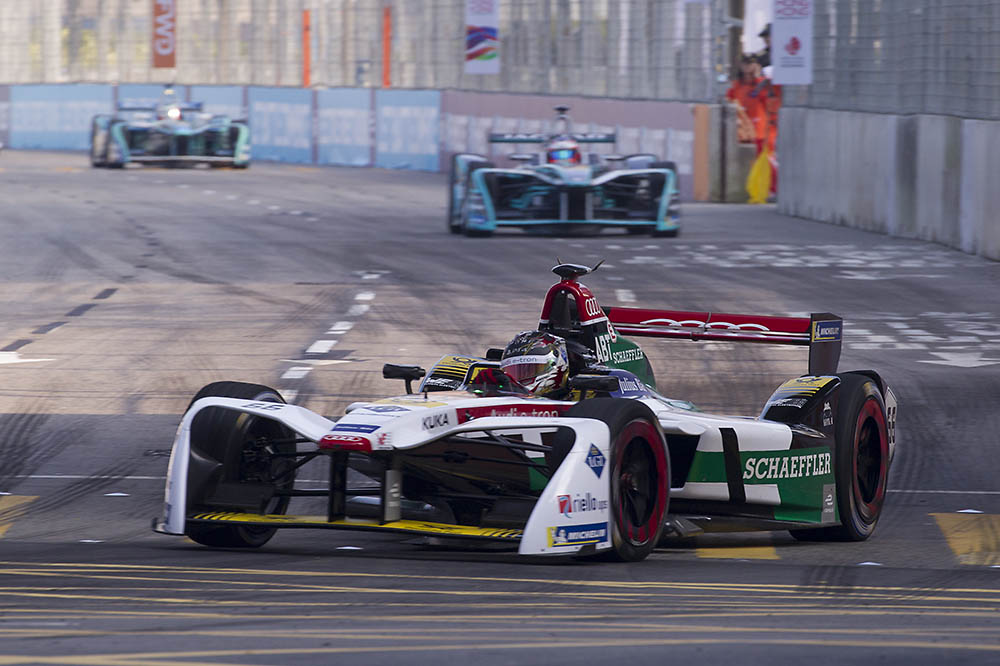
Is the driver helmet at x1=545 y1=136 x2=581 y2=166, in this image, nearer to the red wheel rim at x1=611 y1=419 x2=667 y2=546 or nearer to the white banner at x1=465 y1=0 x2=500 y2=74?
the white banner at x1=465 y1=0 x2=500 y2=74

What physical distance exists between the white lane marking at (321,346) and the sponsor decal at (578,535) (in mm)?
8435

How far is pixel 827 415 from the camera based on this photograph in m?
9.16

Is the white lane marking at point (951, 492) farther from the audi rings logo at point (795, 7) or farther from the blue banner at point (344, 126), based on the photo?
the blue banner at point (344, 126)

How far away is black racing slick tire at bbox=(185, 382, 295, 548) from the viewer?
8.15 m

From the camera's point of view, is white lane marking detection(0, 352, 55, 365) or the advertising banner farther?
the advertising banner

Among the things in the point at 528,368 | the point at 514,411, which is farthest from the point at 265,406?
the point at 528,368

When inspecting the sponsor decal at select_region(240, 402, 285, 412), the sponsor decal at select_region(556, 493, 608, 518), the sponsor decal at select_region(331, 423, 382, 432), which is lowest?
the sponsor decal at select_region(556, 493, 608, 518)

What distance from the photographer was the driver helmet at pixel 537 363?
8.91 metres

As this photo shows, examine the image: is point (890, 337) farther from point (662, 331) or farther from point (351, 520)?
point (351, 520)

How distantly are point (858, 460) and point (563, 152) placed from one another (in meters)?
17.8

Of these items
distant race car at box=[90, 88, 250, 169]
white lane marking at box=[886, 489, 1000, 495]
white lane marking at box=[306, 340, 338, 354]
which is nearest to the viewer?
white lane marking at box=[886, 489, 1000, 495]

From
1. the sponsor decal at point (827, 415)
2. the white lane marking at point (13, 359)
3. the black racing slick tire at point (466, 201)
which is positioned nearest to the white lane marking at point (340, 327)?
the white lane marking at point (13, 359)

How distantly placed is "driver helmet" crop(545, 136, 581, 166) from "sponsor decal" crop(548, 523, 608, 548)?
19.5 metres

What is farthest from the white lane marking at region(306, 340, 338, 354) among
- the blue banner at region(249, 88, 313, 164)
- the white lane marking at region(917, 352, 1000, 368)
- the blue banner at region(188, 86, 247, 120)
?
the blue banner at region(188, 86, 247, 120)
